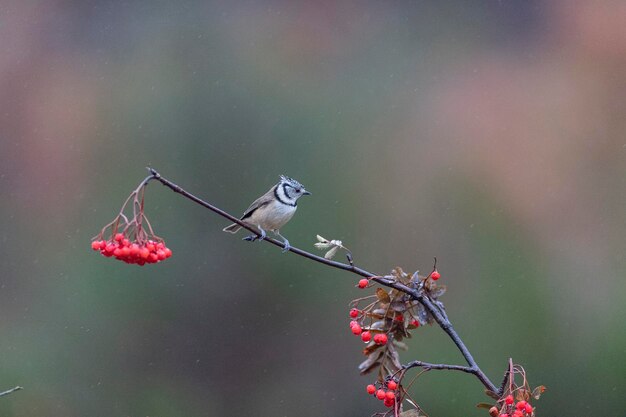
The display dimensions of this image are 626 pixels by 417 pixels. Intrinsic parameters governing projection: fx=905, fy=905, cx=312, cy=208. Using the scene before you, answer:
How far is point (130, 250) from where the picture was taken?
5.64 feet

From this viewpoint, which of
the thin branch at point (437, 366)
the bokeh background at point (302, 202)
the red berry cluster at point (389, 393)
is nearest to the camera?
the thin branch at point (437, 366)

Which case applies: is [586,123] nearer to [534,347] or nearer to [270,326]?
[534,347]

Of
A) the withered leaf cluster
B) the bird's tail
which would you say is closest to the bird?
the bird's tail

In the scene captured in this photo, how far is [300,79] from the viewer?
7.16m

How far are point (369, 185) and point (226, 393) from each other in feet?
6.60

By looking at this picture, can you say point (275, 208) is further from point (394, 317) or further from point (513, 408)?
point (513, 408)

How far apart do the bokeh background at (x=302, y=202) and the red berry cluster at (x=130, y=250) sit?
4229mm

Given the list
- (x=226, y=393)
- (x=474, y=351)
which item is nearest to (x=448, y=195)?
(x=474, y=351)

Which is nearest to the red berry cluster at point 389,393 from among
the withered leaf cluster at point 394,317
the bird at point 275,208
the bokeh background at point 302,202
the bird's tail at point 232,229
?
the withered leaf cluster at point 394,317

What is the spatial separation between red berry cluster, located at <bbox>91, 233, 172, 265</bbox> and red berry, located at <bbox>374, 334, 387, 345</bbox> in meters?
0.43

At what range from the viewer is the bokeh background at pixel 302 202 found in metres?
6.53

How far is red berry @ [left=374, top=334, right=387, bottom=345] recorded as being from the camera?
63.4 inches

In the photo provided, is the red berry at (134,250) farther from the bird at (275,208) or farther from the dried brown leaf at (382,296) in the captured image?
the bird at (275,208)

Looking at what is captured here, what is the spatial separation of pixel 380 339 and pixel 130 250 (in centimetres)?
50
